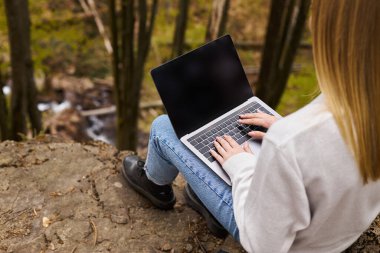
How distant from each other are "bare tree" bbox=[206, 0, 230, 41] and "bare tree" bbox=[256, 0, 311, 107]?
1.98 feet

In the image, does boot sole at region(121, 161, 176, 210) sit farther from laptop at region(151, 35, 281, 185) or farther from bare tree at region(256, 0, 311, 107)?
bare tree at region(256, 0, 311, 107)

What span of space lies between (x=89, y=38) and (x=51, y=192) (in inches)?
202

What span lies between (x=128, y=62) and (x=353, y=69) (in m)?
2.92

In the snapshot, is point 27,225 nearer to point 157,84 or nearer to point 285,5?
point 157,84

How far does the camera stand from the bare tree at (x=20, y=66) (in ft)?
10.6

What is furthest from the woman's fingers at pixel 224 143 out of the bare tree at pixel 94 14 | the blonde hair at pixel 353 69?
the bare tree at pixel 94 14

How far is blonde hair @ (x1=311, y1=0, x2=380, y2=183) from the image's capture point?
113 cm

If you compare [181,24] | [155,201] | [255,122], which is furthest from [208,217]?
[181,24]

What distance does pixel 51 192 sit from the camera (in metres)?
2.55

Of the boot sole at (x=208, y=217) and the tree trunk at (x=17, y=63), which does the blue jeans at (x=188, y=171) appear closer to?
the boot sole at (x=208, y=217)

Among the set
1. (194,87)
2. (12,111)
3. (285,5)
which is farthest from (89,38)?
(194,87)

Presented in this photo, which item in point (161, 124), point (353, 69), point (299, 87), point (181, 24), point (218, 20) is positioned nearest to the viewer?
point (353, 69)

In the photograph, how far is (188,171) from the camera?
1852 mm

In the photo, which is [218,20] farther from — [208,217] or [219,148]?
[219,148]
